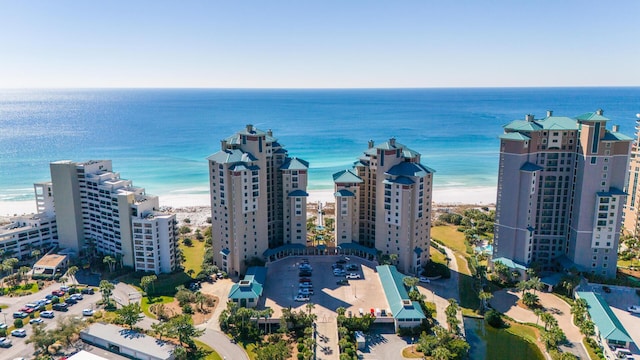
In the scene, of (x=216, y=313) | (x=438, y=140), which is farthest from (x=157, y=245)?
(x=438, y=140)

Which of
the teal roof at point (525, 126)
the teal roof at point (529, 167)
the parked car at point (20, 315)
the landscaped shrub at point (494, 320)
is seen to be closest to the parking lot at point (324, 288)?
the landscaped shrub at point (494, 320)

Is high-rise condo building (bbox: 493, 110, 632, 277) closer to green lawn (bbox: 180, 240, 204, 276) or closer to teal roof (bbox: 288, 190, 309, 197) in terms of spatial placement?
teal roof (bbox: 288, 190, 309, 197)

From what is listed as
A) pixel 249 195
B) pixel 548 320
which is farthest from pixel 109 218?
pixel 548 320

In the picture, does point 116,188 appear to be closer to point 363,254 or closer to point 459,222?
point 363,254

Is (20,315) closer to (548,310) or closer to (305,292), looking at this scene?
(305,292)

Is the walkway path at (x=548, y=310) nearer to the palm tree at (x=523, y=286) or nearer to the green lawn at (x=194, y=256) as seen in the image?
the palm tree at (x=523, y=286)
